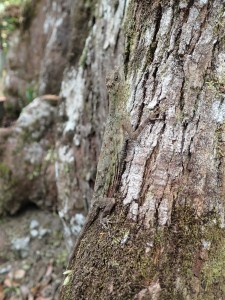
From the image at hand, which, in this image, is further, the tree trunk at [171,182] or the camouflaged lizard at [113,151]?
the camouflaged lizard at [113,151]

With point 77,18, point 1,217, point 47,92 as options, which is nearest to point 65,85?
point 77,18

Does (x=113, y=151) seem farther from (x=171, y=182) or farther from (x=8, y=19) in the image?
(x=8, y=19)

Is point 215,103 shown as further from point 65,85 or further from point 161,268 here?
point 65,85

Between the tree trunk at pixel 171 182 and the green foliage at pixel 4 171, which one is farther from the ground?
the tree trunk at pixel 171 182

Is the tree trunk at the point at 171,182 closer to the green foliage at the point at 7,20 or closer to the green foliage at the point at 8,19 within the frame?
the green foliage at the point at 8,19

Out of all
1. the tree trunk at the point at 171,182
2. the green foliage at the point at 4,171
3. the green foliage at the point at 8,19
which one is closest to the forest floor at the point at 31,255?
the green foliage at the point at 4,171

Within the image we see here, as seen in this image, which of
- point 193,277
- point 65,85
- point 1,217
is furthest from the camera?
point 1,217
